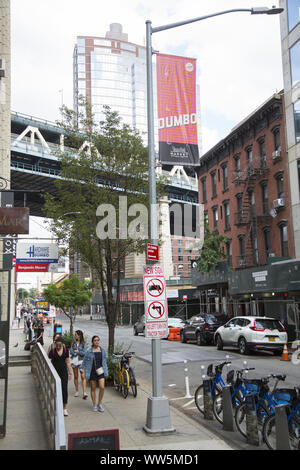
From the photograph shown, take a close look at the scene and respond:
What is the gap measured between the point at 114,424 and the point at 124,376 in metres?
2.81

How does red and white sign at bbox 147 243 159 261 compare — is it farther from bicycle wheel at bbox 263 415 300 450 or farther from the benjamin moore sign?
bicycle wheel at bbox 263 415 300 450

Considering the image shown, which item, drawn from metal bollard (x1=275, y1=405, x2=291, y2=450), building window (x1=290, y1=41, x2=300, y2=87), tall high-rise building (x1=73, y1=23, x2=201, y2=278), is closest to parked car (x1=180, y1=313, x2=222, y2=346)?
building window (x1=290, y1=41, x2=300, y2=87)

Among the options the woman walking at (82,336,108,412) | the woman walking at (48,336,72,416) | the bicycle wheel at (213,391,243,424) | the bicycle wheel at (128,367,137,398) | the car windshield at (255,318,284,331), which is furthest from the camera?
the car windshield at (255,318,284,331)

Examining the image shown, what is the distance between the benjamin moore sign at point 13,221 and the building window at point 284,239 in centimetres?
2375

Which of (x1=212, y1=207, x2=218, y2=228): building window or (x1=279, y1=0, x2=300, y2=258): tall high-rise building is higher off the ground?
(x1=279, y1=0, x2=300, y2=258): tall high-rise building

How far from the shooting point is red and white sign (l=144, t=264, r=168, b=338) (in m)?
Answer: 8.46

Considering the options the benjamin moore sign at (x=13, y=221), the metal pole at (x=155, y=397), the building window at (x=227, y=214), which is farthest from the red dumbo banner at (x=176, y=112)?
the building window at (x=227, y=214)

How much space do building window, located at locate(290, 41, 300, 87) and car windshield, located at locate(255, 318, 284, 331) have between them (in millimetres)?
14825

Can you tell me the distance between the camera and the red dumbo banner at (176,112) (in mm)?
9875

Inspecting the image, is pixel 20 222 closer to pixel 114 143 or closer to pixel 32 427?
pixel 32 427

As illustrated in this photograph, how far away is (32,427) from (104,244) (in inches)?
281

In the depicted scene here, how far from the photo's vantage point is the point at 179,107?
9.97 m

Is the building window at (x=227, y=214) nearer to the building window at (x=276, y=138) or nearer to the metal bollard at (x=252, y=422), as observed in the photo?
the building window at (x=276, y=138)
